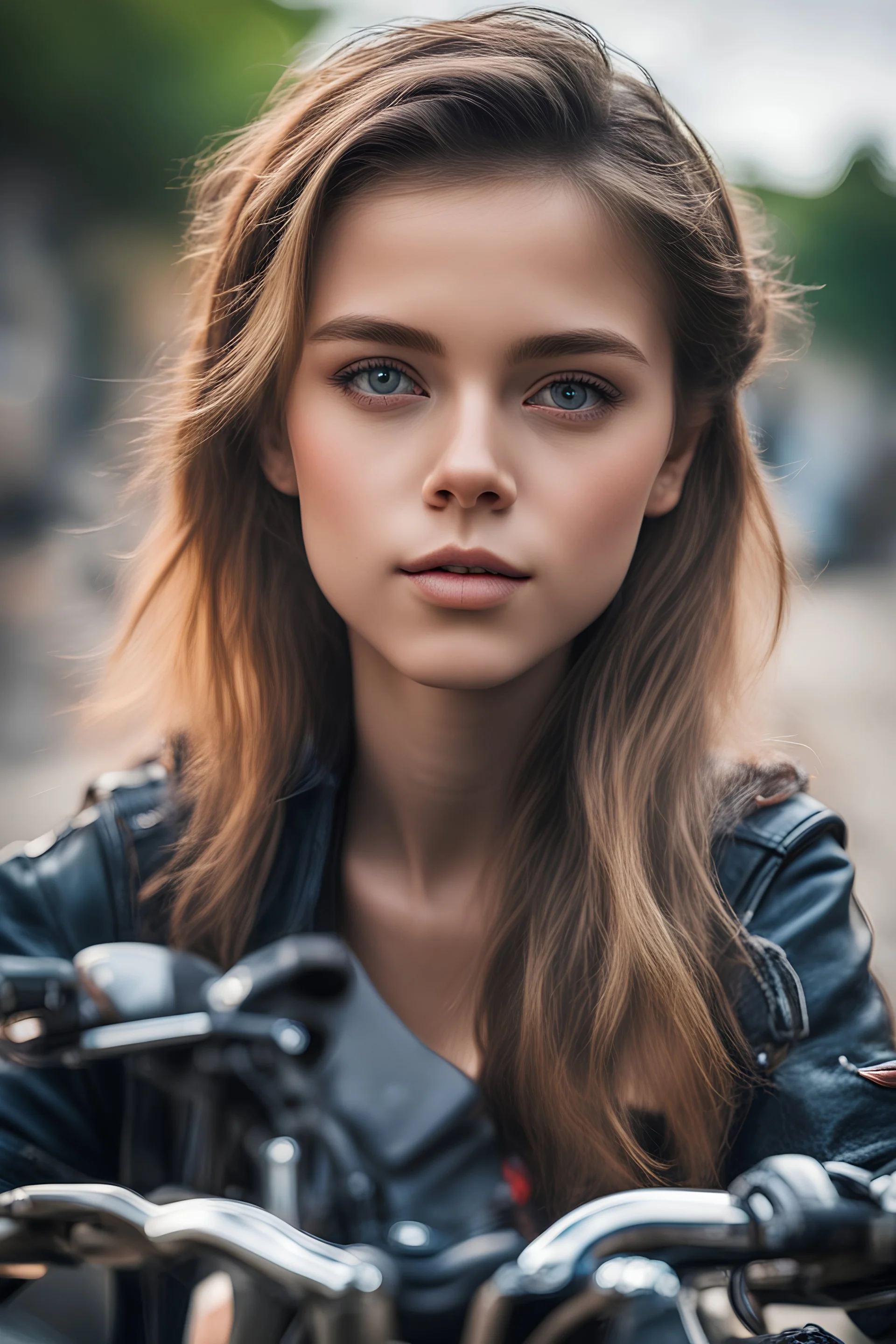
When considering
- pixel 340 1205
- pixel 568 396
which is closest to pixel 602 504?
pixel 568 396

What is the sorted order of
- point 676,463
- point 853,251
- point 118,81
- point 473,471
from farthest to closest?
A: point 118,81
point 853,251
point 676,463
point 473,471

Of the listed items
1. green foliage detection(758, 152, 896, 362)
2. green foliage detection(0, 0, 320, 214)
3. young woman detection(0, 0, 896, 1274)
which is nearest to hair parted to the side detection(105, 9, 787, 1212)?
young woman detection(0, 0, 896, 1274)

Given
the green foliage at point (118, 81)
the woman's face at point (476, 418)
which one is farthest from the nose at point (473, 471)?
the green foliage at point (118, 81)

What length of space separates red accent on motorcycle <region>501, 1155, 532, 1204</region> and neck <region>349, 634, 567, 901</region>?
133 millimetres

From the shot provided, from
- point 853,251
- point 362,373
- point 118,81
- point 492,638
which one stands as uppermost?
point 118,81

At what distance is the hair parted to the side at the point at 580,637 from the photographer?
17.0 inches

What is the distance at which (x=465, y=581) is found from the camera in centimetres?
40

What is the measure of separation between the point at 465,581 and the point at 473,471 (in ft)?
0.14

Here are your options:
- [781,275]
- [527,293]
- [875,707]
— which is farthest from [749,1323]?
[875,707]

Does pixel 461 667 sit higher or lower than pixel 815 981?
higher

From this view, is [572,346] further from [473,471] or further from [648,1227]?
[648,1227]

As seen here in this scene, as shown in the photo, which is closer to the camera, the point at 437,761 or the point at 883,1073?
the point at 883,1073

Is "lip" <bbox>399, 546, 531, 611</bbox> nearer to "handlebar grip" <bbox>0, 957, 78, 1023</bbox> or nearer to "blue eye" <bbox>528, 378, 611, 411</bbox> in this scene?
"blue eye" <bbox>528, 378, 611, 411</bbox>

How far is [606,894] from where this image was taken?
0.48 meters
